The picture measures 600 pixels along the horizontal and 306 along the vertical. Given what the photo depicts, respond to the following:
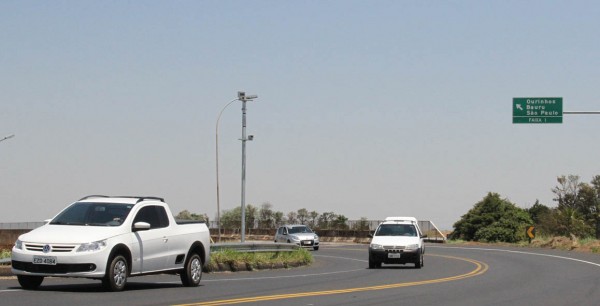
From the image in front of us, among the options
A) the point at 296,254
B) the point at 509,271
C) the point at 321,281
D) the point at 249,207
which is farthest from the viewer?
the point at 249,207

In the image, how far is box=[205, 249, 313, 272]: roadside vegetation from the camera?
29.4 metres

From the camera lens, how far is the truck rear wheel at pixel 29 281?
60.1ft

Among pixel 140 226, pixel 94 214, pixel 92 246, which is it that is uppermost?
pixel 94 214

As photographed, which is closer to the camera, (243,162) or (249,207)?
(243,162)

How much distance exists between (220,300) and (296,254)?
19445mm

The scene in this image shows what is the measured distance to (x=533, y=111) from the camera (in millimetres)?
46031

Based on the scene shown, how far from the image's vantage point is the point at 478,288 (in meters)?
22.8

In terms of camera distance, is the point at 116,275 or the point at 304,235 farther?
the point at 304,235

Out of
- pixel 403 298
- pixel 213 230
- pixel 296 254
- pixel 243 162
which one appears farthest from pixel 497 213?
pixel 403 298

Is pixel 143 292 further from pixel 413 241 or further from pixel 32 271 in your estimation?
pixel 413 241

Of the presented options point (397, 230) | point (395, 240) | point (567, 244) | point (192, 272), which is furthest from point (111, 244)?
point (567, 244)

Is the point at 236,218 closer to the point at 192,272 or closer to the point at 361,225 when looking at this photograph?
the point at 361,225

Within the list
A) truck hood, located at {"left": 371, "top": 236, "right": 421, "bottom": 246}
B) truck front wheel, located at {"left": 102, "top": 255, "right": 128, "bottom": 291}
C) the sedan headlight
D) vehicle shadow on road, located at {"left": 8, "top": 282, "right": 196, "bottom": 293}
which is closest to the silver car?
truck hood, located at {"left": 371, "top": 236, "right": 421, "bottom": 246}

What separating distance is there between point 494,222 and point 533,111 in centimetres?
2963
